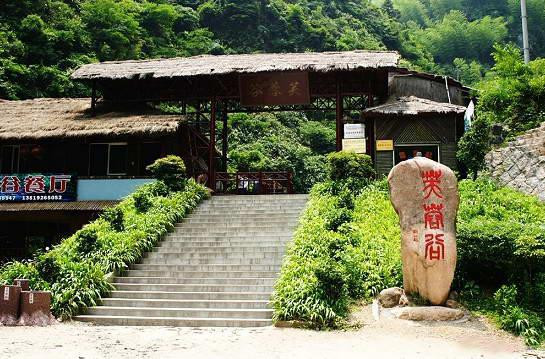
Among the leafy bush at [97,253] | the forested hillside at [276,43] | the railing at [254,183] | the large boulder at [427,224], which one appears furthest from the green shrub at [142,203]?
the forested hillside at [276,43]

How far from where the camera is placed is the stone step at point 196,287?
→ 952cm

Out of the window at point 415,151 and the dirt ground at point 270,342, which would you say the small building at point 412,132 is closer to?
the window at point 415,151

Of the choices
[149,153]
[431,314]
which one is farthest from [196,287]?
[149,153]

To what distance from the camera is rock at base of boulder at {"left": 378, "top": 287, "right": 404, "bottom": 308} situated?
8.52 m

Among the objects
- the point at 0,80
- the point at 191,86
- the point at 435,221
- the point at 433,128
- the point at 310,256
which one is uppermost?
the point at 0,80

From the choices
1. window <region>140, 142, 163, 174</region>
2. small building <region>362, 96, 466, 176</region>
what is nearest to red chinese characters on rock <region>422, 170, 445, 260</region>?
small building <region>362, 96, 466, 176</region>

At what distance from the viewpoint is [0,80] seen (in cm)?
2328

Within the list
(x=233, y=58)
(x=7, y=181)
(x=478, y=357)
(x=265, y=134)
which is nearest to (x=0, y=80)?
(x=7, y=181)

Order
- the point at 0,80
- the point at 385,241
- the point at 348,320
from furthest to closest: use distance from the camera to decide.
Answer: the point at 0,80
the point at 385,241
the point at 348,320

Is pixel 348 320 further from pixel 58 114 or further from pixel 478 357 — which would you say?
pixel 58 114

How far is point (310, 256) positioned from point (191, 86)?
11.0 meters

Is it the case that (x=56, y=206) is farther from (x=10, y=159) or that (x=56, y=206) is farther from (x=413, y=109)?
(x=413, y=109)

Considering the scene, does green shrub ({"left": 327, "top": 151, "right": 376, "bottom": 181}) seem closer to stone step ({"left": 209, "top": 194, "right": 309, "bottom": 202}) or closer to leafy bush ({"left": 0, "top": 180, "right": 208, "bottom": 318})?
stone step ({"left": 209, "top": 194, "right": 309, "bottom": 202})

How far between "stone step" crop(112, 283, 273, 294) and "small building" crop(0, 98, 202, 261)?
5.94 m
